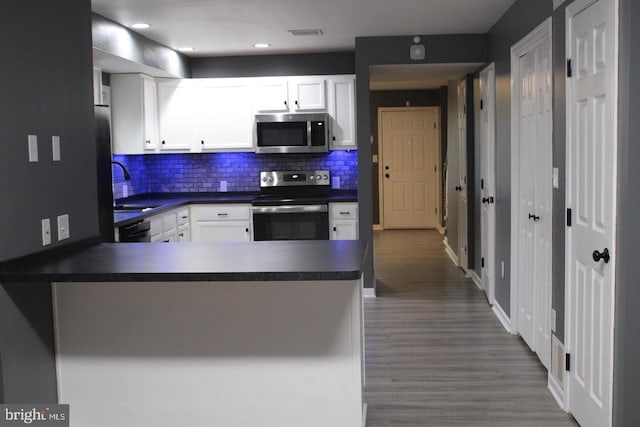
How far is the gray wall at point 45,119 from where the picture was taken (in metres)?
2.78

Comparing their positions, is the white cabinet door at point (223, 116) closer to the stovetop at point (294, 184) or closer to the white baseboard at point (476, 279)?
the stovetop at point (294, 184)

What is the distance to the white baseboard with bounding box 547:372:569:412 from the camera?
363 cm

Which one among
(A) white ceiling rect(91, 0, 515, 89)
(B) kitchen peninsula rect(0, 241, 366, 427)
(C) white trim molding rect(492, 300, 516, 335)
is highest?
(A) white ceiling rect(91, 0, 515, 89)

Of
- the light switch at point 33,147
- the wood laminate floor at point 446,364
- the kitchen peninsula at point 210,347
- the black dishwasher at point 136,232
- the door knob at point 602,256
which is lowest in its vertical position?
the wood laminate floor at point 446,364

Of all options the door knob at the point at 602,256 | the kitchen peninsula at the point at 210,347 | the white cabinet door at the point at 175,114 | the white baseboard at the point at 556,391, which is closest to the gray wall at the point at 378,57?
the white cabinet door at the point at 175,114

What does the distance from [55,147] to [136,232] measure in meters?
2.16

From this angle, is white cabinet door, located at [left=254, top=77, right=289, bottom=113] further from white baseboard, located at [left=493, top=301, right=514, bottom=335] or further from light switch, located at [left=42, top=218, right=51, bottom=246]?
light switch, located at [left=42, top=218, right=51, bottom=246]

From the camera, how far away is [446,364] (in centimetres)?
439

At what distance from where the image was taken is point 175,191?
7.43 metres

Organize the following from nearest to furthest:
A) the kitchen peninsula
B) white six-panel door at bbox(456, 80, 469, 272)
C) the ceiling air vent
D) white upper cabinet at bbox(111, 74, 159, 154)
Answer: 1. the kitchen peninsula
2. the ceiling air vent
3. white upper cabinet at bbox(111, 74, 159, 154)
4. white six-panel door at bbox(456, 80, 469, 272)

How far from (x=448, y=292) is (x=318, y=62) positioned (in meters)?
2.72

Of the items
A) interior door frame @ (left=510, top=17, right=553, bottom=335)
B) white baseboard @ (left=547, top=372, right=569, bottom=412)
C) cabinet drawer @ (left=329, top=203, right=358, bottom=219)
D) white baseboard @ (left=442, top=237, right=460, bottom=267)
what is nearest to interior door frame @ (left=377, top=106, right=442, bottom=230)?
white baseboard @ (left=442, top=237, right=460, bottom=267)

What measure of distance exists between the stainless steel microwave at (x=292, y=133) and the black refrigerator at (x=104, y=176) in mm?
2237

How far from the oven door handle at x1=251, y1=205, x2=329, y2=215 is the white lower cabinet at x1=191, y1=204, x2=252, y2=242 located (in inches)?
5.1
